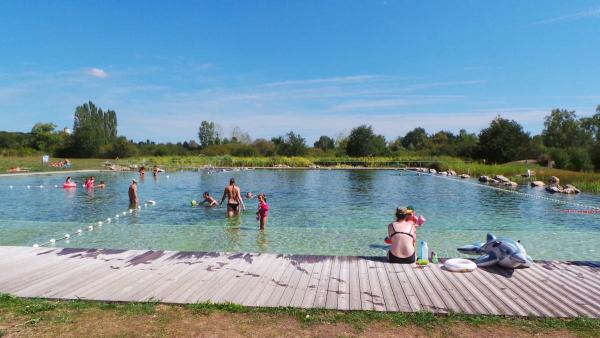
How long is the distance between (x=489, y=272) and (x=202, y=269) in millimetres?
4768

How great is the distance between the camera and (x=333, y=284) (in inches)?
249

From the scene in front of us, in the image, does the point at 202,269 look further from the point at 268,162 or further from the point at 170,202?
the point at 268,162

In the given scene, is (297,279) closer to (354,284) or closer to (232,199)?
(354,284)

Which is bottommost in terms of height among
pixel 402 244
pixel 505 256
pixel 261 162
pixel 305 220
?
pixel 305 220

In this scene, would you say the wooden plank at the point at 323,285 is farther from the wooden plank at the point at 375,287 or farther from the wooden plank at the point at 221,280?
the wooden plank at the point at 221,280

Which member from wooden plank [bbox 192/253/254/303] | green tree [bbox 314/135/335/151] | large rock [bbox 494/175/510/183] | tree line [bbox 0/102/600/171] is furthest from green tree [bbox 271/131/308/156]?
wooden plank [bbox 192/253/254/303]

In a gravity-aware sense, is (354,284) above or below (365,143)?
below

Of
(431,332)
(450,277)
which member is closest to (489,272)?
(450,277)

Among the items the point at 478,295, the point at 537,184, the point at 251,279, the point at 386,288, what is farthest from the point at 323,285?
the point at 537,184

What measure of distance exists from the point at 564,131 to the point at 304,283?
83.0 meters

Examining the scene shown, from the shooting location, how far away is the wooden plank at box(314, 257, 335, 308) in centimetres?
559

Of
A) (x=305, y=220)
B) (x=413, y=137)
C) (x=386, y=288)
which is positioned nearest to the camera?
(x=386, y=288)

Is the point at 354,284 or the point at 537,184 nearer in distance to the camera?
the point at 354,284

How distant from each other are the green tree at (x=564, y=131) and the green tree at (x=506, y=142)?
25.3 metres
